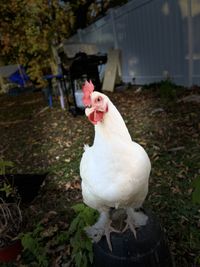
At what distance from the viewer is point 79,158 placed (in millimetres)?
4625

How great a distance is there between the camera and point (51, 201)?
146 inches

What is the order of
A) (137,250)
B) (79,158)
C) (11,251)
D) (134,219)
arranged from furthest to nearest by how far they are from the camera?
(79,158)
(11,251)
(134,219)
(137,250)

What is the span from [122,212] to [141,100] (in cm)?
472

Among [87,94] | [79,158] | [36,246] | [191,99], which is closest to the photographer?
[87,94]

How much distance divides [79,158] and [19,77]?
10.9m

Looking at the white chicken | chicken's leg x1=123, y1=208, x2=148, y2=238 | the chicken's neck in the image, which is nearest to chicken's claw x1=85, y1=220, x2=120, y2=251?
chicken's leg x1=123, y1=208, x2=148, y2=238

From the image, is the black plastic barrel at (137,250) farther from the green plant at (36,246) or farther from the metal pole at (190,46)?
the metal pole at (190,46)

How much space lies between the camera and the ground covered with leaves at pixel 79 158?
285 centimetres

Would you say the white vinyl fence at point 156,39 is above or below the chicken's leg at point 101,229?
above

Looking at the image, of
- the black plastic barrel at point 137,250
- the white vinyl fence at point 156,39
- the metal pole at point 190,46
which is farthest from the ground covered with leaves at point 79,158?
the white vinyl fence at point 156,39

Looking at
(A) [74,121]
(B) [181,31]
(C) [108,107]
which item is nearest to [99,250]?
(C) [108,107]

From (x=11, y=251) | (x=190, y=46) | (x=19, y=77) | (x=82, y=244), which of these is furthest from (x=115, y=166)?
(x=19, y=77)

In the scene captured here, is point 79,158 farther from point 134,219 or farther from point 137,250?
point 137,250

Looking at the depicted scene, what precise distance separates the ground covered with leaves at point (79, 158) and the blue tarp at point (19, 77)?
685 cm
